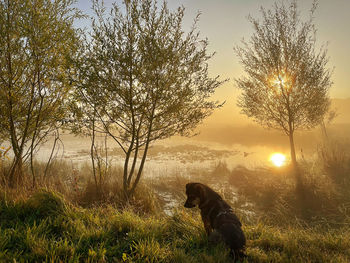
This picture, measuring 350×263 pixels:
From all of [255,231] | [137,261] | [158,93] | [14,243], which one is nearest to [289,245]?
[255,231]

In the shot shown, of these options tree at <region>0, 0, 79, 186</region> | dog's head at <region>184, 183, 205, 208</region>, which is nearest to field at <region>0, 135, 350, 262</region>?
dog's head at <region>184, 183, 205, 208</region>

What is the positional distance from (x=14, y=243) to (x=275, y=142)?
36675 millimetres

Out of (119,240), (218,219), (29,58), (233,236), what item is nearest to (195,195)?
(218,219)

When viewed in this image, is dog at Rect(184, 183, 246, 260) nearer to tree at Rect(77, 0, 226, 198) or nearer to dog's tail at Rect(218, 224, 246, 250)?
dog's tail at Rect(218, 224, 246, 250)

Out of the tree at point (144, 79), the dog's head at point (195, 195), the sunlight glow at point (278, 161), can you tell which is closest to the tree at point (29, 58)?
the tree at point (144, 79)

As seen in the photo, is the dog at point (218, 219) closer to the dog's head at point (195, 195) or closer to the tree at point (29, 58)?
the dog's head at point (195, 195)

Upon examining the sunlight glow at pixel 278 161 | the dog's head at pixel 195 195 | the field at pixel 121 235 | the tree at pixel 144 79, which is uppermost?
the tree at pixel 144 79

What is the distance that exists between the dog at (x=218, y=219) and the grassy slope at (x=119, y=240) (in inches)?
7.8

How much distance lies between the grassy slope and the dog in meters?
0.20

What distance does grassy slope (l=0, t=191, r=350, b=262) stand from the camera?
125 inches

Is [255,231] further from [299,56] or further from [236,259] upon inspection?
[299,56]

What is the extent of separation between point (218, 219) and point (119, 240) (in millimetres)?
1949

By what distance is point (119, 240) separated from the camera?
12.7 ft

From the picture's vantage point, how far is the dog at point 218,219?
10.7 ft
